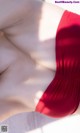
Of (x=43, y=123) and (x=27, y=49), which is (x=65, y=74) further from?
(x=43, y=123)

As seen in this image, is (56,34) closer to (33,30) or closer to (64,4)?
(33,30)

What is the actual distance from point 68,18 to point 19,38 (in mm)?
171

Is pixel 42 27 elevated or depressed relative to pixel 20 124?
elevated

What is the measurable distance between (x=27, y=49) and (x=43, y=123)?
640mm

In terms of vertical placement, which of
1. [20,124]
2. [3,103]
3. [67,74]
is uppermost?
[67,74]

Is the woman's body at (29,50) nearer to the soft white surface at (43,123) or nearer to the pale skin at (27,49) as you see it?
the pale skin at (27,49)

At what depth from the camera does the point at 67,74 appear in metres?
0.95

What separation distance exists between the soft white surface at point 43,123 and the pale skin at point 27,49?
1.55ft

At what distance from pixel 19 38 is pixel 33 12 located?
94 millimetres

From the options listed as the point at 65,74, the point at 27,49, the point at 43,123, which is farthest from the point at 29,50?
the point at 43,123

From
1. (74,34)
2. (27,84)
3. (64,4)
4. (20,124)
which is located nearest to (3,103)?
(27,84)

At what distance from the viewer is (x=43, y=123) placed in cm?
148

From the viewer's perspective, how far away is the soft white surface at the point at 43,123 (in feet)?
4.76

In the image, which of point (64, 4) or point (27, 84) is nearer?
point (27, 84)
